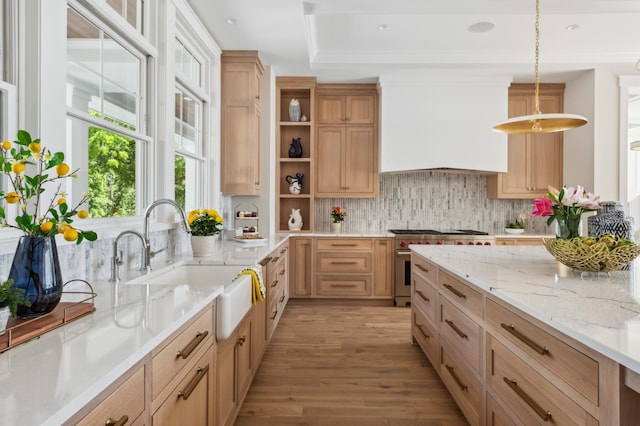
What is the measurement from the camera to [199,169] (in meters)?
3.56

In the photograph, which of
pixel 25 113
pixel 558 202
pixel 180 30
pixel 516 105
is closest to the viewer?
pixel 25 113

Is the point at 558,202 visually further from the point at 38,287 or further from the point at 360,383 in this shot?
the point at 38,287

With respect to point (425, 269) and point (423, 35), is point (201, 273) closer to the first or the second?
point (425, 269)

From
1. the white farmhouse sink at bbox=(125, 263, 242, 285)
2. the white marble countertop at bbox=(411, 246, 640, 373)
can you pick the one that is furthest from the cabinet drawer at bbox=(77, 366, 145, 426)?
the white farmhouse sink at bbox=(125, 263, 242, 285)

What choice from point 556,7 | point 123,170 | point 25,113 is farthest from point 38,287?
point 556,7

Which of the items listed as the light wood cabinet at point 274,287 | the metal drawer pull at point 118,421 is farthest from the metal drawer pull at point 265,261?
the metal drawer pull at point 118,421

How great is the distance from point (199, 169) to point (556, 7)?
330cm

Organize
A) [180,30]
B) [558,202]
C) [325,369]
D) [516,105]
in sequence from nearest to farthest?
[558,202] < [325,369] < [180,30] < [516,105]

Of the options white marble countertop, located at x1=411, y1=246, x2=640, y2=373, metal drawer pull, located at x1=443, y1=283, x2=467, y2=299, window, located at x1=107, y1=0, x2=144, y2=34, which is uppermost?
window, located at x1=107, y1=0, x2=144, y2=34

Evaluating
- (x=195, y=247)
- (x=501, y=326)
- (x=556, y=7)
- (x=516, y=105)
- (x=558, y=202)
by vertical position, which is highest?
(x=556, y=7)

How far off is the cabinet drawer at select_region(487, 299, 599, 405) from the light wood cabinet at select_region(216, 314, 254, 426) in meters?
1.21

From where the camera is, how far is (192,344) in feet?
4.22

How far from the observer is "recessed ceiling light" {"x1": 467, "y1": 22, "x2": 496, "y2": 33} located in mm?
3510

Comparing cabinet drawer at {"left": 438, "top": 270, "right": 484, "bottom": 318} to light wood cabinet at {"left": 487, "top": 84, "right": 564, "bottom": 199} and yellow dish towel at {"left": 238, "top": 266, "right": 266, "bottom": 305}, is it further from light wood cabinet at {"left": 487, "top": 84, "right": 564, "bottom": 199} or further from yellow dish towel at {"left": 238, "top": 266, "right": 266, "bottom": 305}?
light wood cabinet at {"left": 487, "top": 84, "right": 564, "bottom": 199}
